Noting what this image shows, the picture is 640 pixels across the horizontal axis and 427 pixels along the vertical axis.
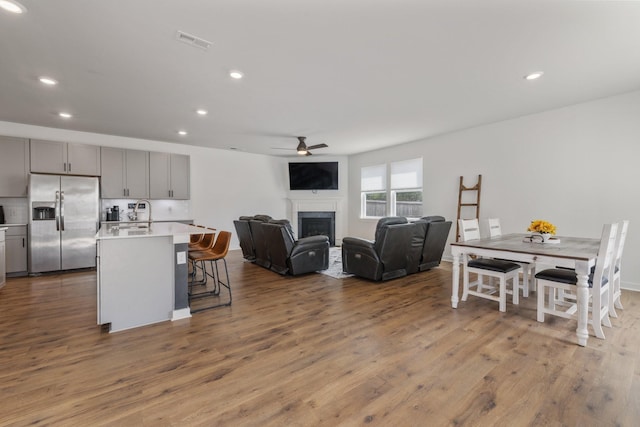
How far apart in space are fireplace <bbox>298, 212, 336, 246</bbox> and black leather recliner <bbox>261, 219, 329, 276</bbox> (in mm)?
3358

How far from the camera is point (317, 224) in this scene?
8.20 m

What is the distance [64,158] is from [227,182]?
3136 millimetres

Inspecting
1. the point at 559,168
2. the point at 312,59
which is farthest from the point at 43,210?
the point at 559,168

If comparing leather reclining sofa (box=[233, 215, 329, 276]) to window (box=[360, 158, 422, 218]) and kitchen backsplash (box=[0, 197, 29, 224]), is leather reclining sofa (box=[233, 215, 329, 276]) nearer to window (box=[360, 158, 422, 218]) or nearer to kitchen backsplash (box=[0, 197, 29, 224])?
window (box=[360, 158, 422, 218])

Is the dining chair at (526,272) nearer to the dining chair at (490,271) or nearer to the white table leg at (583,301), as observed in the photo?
the dining chair at (490,271)

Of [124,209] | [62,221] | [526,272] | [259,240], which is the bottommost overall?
[526,272]

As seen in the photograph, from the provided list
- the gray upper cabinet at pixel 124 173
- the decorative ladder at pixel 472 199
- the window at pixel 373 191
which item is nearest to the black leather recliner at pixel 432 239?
the decorative ladder at pixel 472 199

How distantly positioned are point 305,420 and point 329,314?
1.47m

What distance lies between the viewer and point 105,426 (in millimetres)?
1466

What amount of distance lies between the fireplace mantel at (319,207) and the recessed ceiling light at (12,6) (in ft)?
20.7

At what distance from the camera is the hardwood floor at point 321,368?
5.12 ft

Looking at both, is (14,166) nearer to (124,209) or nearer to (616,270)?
(124,209)

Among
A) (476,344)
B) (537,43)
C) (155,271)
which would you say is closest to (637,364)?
(476,344)

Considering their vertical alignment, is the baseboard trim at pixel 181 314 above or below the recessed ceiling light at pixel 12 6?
below
